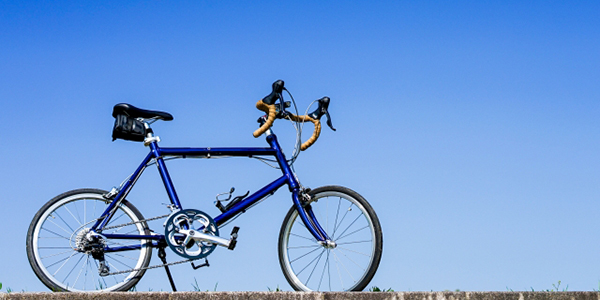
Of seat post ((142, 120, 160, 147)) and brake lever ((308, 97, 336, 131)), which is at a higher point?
brake lever ((308, 97, 336, 131))

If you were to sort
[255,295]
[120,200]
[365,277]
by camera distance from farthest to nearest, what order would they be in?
[120,200]
[365,277]
[255,295]

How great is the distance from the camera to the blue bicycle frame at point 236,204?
5.39 metres

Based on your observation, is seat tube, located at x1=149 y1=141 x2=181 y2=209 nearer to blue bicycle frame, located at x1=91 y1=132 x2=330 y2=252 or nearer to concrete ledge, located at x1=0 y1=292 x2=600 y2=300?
blue bicycle frame, located at x1=91 y1=132 x2=330 y2=252

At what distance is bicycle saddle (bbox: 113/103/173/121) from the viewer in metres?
5.50

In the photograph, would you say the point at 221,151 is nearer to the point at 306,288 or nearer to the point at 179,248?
the point at 179,248

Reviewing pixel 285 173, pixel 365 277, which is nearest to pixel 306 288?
pixel 365 277

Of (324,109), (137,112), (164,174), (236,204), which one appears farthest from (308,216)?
(137,112)

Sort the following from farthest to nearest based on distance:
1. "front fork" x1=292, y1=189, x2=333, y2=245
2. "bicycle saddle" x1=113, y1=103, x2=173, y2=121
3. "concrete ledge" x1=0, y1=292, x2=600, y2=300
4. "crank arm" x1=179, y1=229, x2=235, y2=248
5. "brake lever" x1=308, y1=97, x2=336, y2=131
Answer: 1. "brake lever" x1=308, y1=97, x2=336, y2=131
2. "bicycle saddle" x1=113, y1=103, x2=173, y2=121
3. "front fork" x1=292, y1=189, x2=333, y2=245
4. "crank arm" x1=179, y1=229, x2=235, y2=248
5. "concrete ledge" x1=0, y1=292, x2=600, y2=300

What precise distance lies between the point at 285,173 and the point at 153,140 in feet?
3.69

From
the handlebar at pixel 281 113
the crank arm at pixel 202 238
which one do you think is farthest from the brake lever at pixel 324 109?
the crank arm at pixel 202 238

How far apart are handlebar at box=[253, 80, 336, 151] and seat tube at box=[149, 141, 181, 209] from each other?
79 centimetres

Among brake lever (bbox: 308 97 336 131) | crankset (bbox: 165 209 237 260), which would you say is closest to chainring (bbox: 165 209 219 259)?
crankset (bbox: 165 209 237 260)

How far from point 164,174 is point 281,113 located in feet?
3.66

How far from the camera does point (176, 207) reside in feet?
17.6
